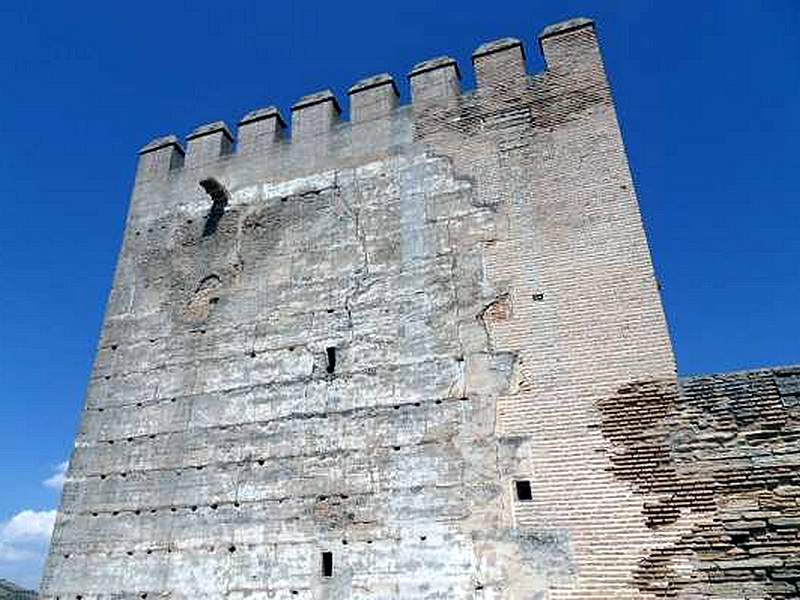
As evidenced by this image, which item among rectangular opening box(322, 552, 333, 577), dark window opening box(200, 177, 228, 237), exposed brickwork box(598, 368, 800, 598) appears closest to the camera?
exposed brickwork box(598, 368, 800, 598)

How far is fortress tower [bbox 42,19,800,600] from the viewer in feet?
17.6

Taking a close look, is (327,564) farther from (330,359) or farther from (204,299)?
(204,299)

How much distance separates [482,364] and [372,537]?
2.10 meters

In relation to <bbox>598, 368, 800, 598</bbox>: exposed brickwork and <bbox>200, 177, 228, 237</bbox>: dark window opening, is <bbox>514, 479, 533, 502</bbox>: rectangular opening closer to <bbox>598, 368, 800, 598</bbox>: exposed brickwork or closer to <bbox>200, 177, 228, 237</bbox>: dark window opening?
<bbox>598, 368, 800, 598</bbox>: exposed brickwork

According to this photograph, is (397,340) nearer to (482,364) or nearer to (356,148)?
(482,364)

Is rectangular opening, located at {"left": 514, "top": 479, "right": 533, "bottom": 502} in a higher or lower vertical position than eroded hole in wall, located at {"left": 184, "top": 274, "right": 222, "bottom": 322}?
lower

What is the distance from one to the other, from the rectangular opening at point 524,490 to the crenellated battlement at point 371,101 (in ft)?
16.8

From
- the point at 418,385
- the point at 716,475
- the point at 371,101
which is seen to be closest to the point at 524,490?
the point at 418,385

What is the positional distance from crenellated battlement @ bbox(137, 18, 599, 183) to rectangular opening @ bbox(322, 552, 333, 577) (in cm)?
559

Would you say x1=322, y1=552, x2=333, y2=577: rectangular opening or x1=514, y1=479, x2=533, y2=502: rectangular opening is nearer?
x1=514, y1=479, x2=533, y2=502: rectangular opening

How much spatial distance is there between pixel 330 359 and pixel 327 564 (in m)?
2.26

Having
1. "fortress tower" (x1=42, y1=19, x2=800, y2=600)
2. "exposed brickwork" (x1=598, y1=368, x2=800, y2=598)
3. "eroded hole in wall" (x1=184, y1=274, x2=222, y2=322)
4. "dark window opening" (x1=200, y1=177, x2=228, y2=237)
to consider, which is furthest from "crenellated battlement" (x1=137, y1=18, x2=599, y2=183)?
"exposed brickwork" (x1=598, y1=368, x2=800, y2=598)

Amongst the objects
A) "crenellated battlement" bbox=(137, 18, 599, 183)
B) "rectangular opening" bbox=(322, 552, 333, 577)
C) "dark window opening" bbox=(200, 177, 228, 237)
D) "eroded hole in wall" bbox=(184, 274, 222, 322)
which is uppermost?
"crenellated battlement" bbox=(137, 18, 599, 183)

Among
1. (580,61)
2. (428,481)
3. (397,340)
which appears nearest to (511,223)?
(397,340)
